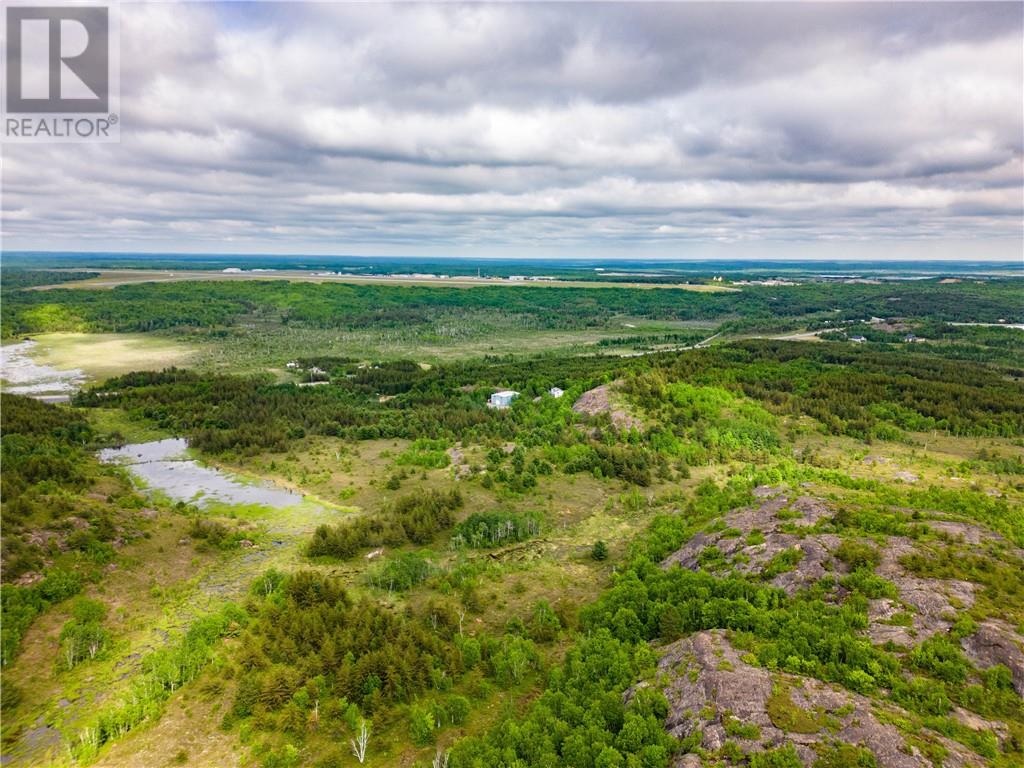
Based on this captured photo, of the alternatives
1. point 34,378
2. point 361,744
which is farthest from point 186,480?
point 34,378

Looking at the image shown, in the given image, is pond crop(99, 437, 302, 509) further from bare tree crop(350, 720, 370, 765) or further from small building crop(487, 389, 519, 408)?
small building crop(487, 389, 519, 408)

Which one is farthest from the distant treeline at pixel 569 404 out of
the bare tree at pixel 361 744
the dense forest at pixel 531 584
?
the bare tree at pixel 361 744

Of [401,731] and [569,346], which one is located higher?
[569,346]

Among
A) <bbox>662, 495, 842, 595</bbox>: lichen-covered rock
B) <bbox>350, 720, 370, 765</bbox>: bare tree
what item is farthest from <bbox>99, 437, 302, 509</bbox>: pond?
<bbox>662, 495, 842, 595</bbox>: lichen-covered rock

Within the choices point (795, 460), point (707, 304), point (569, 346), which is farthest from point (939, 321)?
point (795, 460)

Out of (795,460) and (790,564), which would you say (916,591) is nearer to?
(790,564)
